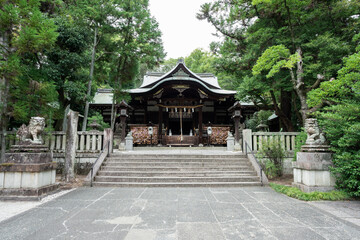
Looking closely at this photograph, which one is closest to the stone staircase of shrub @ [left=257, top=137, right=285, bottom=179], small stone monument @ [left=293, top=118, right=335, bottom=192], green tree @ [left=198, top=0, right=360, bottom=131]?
shrub @ [left=257, top=137, right=285, bottom=179]

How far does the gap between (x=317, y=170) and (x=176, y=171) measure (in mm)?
4315

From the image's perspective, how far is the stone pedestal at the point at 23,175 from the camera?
14.6 ft

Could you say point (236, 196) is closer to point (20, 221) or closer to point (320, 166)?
point (320, 166)

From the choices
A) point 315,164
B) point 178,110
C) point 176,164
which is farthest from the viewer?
point 178,110

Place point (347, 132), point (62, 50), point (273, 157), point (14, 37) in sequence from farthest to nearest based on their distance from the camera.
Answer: point (62, 50) < point (273, 157) < point (14, 37) < point (347, 132)

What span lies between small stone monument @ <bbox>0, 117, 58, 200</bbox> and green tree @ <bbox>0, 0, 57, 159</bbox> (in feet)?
7.34

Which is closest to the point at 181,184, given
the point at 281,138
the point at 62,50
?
the point at 281,138

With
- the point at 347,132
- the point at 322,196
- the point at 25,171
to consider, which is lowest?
the point at 322,196

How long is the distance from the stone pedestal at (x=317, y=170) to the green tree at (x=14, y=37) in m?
8.74

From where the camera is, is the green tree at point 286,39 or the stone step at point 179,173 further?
the green tree at point 286,39

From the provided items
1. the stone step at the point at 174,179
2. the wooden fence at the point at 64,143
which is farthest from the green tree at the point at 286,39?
the wooden fence at the point at 64,143

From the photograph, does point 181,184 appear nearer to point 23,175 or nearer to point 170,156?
point 170,156

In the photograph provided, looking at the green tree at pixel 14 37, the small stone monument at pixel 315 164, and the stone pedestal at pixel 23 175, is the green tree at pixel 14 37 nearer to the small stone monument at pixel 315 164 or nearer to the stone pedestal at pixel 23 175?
the stone pedestal at pixel 23 175

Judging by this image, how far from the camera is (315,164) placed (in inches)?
188
